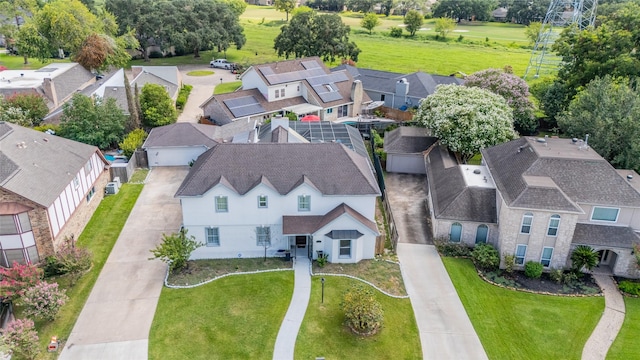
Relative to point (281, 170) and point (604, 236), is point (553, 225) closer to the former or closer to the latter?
point (604, 236)

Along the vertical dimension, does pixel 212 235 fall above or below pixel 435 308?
above

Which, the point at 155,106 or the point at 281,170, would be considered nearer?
the point at 281,170

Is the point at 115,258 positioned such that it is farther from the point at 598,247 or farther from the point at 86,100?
the point at 598,247

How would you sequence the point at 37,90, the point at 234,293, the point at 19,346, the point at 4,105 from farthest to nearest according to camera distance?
the point at 37,90, the point at 4,105, the point at 234,293, the point at 19,346

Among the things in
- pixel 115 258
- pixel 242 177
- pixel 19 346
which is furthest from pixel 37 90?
pixel 19 346

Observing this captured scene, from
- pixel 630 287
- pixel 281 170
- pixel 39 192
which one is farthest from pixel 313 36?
pixel 630 287

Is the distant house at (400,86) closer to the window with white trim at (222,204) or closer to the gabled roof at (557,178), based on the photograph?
the gabled roof at (557,178)
